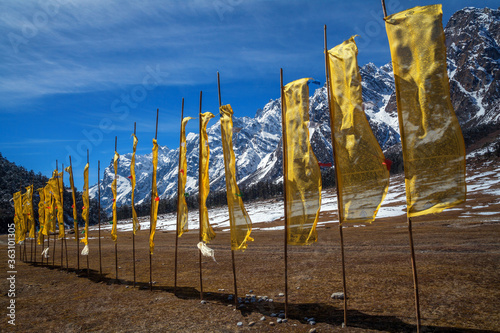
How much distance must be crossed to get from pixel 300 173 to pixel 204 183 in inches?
191

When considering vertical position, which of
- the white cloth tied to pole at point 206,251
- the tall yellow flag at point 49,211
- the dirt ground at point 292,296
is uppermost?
the tall yellow flag at point 49,211

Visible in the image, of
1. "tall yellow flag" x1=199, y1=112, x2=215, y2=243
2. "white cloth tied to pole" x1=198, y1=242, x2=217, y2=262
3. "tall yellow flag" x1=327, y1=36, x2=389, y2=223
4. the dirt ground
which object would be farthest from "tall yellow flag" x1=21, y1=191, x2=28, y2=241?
"tall yellow flag" x1=327, y1=36, x2=389, y2=223

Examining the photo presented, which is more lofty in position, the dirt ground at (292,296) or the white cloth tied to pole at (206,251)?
the white cloth tied to pole at (206,251)

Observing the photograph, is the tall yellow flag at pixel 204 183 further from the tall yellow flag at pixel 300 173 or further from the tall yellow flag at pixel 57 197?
the tall yellow flag at pixel 57 197

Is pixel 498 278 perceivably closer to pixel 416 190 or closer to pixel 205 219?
pixel 416 190

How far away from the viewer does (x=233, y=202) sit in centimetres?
1066

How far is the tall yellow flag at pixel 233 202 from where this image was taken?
1055 cm

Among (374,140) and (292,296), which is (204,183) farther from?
(374,140)

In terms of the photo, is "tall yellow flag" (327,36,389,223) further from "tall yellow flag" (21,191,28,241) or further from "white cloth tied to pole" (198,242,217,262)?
"tall yellow flag" (21,191,28,241)

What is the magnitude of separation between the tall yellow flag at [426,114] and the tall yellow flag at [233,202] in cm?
543

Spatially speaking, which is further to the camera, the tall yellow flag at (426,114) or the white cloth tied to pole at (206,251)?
the white cloth tied to pole at (206,251)

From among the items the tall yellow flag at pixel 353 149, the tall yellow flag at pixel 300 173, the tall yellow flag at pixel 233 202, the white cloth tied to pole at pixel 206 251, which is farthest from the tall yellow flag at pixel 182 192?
the tall yellow flag at pixel 353 149

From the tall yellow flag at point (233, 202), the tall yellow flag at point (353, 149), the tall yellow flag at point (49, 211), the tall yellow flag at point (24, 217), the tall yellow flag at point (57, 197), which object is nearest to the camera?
the tall yellow flag at point (353, 149)

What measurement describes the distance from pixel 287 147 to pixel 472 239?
65.1ft
